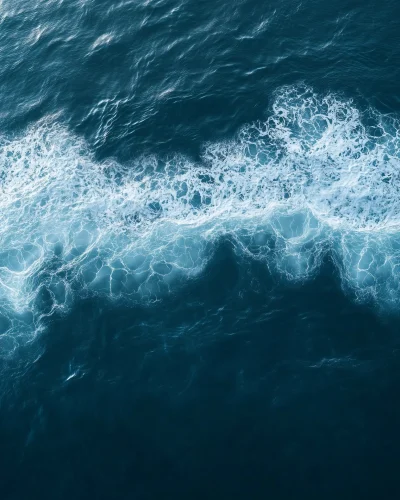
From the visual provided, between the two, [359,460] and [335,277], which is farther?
[335,277]

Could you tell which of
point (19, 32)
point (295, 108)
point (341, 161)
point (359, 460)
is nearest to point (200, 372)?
point (359, 460)

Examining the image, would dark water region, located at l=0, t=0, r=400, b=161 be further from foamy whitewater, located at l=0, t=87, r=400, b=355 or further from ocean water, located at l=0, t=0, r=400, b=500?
foamy whitewater, located at l=0, t=87, r=400, b=355

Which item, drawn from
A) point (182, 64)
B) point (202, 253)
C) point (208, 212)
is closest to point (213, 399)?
point (202, 253)

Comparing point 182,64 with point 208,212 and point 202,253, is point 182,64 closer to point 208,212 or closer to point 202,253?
point 208,212

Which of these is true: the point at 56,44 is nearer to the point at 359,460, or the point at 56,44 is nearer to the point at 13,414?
the point at 13,414

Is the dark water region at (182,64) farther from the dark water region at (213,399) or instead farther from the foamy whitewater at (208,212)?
the dark water region at (213,399)
